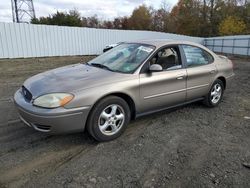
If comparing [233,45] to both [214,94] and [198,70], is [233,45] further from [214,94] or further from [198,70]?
[198,70]

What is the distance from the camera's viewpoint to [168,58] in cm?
436

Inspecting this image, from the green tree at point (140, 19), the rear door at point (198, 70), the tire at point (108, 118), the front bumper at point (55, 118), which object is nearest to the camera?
the front bumper at point (55, 118)

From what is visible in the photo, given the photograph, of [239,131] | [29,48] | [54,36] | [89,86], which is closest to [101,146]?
[89,86]

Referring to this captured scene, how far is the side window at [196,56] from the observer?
4609mm

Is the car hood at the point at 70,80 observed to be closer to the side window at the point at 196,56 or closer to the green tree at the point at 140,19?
the side window at the point at 196,56

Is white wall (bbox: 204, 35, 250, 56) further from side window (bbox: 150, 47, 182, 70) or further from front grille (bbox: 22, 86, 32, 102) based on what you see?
front grille (bbox: 22, 86, 32, 102)

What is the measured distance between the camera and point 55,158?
3178 millimetres

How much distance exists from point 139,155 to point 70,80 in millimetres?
1465

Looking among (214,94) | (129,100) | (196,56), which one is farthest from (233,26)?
(129,100)

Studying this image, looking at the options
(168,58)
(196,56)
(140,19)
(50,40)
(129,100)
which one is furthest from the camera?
(140,19)

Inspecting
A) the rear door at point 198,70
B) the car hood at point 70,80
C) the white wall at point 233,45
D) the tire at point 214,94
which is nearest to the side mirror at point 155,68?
the car hood at point 70,80

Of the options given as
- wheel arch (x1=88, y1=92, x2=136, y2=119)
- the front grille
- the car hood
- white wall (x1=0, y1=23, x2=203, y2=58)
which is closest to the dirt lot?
wheel arch (x1=88, y1=92, x2=136, y2=119)

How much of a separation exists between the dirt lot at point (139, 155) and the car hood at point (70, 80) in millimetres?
844

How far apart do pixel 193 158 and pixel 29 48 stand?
1563 centimetres
